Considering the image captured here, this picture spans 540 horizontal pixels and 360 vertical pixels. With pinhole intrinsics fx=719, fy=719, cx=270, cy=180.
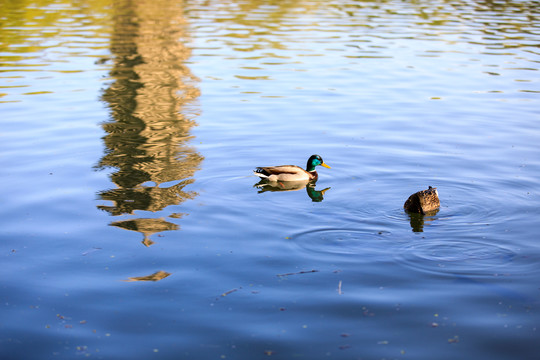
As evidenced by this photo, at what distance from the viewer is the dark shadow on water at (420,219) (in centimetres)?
1088

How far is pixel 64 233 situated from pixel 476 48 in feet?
78.4

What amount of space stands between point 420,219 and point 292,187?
3.24 metres

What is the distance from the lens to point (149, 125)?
18.3m

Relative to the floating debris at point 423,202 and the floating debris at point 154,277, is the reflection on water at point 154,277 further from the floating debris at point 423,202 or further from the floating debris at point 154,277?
the floating debris at point 423,202

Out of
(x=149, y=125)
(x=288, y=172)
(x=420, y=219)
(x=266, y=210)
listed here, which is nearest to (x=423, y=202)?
(x=420, y=219)

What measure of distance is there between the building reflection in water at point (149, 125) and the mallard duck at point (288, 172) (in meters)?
1.38

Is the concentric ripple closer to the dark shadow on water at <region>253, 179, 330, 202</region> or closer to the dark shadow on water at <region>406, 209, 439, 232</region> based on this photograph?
the dark shadow on water at <region>406, 209, 439, 232</region>

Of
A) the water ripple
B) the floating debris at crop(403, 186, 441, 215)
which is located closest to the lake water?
the water ripple

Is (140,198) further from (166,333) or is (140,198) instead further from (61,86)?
(61,86)

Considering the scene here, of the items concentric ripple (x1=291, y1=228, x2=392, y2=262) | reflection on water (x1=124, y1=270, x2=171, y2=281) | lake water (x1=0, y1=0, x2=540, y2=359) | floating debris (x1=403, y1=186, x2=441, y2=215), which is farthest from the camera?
floating debris (x1=403, y1=186, x2=441, y2=215)

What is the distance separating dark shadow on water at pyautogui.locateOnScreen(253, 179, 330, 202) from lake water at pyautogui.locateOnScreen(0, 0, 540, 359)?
4.0 inches

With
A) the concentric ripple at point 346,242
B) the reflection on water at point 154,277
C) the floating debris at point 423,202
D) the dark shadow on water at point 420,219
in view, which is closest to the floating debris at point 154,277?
the reflection on water at point 154,277

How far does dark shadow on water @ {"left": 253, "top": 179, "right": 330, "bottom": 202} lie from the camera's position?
513 inches

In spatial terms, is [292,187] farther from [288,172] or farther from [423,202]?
[423,202]
